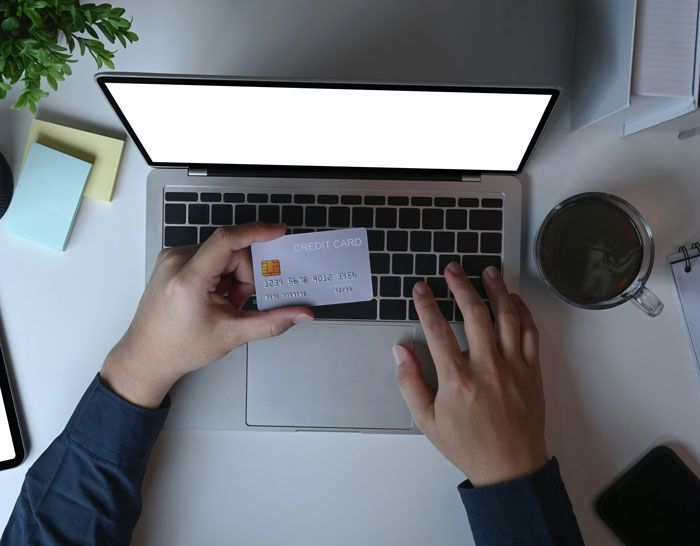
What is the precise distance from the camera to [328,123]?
0.63 metres

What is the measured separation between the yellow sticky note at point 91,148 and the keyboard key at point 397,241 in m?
0.44

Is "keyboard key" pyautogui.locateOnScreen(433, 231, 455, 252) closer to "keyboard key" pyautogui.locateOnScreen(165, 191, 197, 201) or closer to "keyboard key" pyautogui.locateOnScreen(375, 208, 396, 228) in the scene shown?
"keyboard key" pyautogui.locateOnScreen(375, 208, 396, 228)

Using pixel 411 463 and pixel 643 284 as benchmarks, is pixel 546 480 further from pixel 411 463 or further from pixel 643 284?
pixel 643 284

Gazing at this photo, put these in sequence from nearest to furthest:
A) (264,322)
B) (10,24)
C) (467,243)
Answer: (10,24), (264,322), (467,243)

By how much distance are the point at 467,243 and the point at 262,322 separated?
329 millimetres

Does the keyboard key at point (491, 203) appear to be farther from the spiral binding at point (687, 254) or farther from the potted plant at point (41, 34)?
the potted plant at point (41, 34)

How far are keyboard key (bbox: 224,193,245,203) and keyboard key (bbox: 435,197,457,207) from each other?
30 centimetres

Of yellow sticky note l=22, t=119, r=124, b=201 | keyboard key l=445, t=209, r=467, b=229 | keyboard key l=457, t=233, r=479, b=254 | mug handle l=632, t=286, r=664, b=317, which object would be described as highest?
yellow sticky note l=22, t=119, r=124, b=201

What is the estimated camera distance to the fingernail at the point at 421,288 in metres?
0.70

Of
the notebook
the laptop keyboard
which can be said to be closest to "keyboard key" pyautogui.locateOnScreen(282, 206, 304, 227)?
the laptop keyboard

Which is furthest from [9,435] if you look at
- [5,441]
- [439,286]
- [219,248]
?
[439,286]

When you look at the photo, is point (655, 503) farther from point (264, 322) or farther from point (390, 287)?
point (264, 322)

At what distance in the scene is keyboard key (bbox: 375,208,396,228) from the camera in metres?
0.73

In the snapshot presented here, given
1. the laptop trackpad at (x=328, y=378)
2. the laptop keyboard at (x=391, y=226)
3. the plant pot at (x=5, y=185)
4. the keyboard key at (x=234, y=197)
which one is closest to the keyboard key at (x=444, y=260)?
the laptop keyboard at (x=391, y=226)
